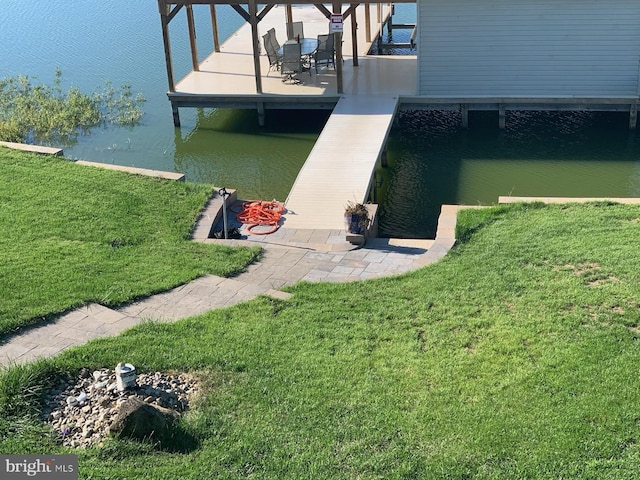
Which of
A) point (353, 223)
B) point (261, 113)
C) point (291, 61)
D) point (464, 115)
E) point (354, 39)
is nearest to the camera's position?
point (353, 223)

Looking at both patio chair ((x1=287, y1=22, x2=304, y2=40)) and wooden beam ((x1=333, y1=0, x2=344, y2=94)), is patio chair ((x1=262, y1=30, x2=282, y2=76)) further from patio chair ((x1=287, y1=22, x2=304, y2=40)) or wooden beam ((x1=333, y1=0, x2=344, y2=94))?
wooden beam ((x1=333, y1=0, x2=344, y2=94))

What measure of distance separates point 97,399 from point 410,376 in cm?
262

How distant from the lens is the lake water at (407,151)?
15000 mm

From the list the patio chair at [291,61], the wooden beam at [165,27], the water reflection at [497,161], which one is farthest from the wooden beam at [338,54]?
the wooden beam at [165,27]

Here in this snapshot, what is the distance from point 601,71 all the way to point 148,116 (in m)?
10.7

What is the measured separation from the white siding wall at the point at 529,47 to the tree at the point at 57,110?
7410 millimetres

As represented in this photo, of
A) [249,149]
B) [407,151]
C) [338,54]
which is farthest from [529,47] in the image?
[249,149]

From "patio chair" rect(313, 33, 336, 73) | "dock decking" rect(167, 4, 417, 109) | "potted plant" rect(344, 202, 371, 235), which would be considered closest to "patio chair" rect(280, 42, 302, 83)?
"dock decking" rect(167, 4, 417, 109)

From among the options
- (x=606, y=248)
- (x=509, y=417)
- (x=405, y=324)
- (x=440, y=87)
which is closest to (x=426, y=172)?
(x=440, y=87)

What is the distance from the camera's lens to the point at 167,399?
6488 mm

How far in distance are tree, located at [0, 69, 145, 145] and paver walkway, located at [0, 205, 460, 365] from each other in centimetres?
899

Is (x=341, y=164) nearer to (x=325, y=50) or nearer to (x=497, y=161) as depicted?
(x=497, y=161)

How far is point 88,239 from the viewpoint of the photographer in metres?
10.5

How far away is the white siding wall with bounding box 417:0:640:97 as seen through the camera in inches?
662
